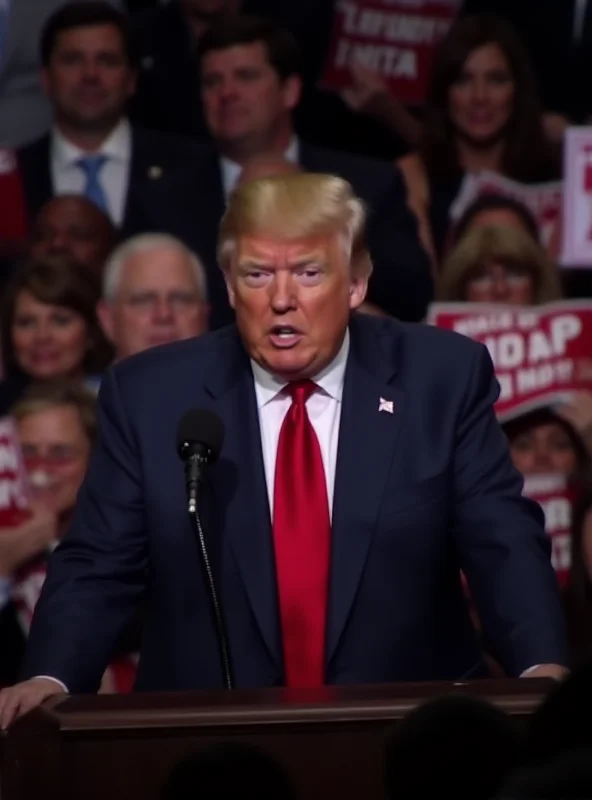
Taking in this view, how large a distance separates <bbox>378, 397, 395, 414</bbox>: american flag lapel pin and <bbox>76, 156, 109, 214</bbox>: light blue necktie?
2.76 m

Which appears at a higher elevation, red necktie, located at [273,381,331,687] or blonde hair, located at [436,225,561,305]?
blonde hair, located at [436,225,561,305]

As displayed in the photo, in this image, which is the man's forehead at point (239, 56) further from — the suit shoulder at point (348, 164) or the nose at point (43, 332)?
the nose at point (43, 332)

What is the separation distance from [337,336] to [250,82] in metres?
2.69

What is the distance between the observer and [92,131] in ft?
18.7

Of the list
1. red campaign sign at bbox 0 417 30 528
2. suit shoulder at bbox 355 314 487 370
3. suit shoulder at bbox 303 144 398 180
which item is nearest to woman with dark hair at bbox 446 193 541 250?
suit shoulder at bbox 303 144 398 180

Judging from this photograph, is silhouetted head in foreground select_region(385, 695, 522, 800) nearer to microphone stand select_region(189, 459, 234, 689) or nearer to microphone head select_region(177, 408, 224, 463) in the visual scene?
microphone stand select_region(189, 459, 234, 689)

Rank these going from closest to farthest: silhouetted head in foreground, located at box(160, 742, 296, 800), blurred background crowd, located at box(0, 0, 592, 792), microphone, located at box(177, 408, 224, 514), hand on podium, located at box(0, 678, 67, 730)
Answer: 1. silhouetted head in foreground, located at box(160, 742, 296, 800)
2. hand on podium, located at box(0, 678, 67, 730)
3. microphone, located at box(177, 408, 224, 514)
4. blurred background crowd, located at box(0, 0, 592, 792)

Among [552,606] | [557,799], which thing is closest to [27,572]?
[552,606]

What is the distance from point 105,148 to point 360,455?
2898mm

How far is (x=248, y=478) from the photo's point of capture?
2961mm

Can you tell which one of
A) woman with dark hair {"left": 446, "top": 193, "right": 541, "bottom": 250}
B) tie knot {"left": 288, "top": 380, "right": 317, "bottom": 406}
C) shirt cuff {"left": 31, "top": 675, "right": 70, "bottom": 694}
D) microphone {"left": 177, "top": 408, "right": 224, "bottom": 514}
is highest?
woman with dark hair {"left": 446, "top": 193, "right": 541, "bottom": 250}

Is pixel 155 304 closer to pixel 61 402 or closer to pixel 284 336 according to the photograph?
pixel 61 402

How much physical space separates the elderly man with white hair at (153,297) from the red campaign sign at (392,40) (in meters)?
1.02

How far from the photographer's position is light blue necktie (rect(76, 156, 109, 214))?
568 cm
